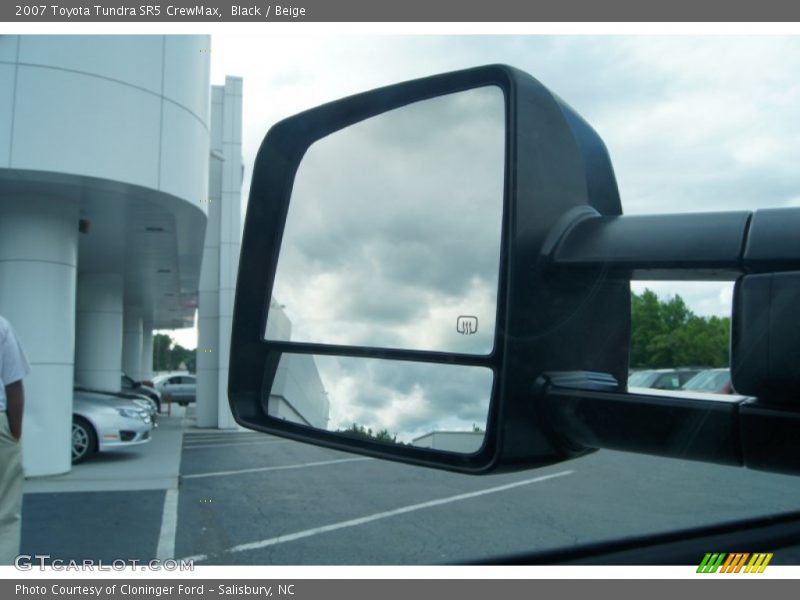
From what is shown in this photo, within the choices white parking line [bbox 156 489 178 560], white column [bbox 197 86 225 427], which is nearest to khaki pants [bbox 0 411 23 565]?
white parking line [bbox 156 489 178 560]

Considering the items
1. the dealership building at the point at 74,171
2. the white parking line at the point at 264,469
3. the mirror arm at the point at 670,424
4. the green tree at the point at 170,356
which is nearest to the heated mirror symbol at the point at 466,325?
the mirror arm at the point at 670,424

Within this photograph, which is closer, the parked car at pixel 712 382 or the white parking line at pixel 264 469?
the parked car at pixel 712 382

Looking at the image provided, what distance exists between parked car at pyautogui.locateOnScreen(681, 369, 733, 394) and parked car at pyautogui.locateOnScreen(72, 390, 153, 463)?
11.4m

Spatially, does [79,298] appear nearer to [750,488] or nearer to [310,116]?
[750,488]

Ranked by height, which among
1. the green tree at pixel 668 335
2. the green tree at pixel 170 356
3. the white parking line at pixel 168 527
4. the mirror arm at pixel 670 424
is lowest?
the green tree at pixel 170 356

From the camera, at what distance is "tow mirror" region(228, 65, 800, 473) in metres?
1.02

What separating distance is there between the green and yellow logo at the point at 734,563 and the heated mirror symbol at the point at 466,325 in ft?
7.68

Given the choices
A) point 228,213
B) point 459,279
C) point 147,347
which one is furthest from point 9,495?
point 147,347

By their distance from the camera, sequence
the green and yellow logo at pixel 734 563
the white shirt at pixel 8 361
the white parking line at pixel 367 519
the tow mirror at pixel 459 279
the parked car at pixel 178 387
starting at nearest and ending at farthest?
1. the tow mirror at pixel 459 279
2. the green and yellow logo at pixel 734 563
3. the white shirt at pixel 8 361
4. the white parking line at pixel 367 519
5. the parked car at pixel 178 387

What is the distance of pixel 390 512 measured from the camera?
21.5ft

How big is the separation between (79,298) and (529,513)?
46.5 feet

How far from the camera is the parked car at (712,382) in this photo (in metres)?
0.97

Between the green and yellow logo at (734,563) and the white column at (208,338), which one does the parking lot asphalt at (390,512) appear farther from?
the white column at (208,338)

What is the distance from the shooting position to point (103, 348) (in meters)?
16.9
